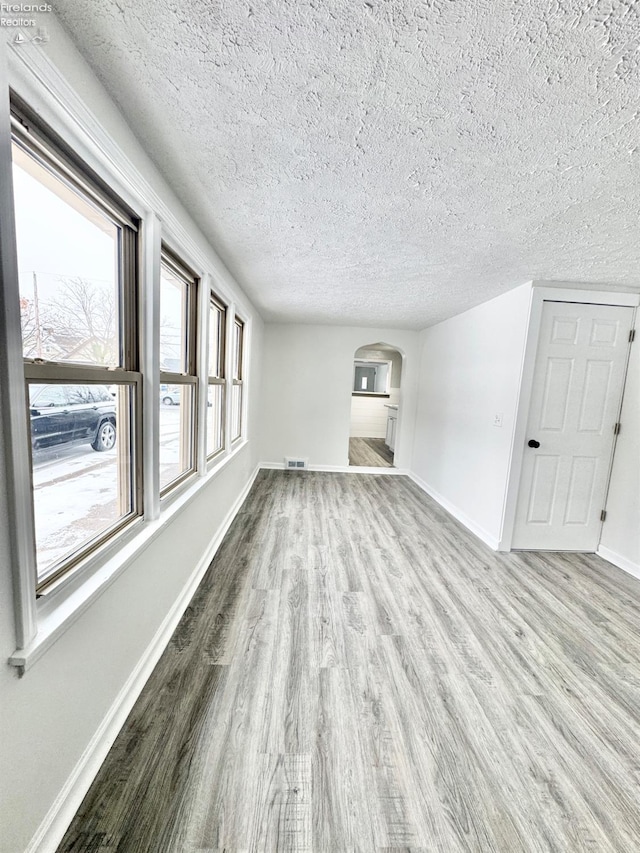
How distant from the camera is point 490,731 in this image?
1334mm

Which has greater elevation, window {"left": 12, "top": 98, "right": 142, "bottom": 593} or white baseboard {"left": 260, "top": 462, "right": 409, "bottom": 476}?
window {"left": 12, "top": 98, "right": 142, "bottom": 593}

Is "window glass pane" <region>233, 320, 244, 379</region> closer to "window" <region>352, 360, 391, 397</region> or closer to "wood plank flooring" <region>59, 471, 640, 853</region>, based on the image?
"wood plank flooring" <region>59, 471, 640, 853</region>

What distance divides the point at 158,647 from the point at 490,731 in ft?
4.97

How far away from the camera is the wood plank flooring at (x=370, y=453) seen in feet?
19.3

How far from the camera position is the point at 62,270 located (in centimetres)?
102

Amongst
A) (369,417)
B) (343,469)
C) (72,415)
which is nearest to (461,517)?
(343,469)

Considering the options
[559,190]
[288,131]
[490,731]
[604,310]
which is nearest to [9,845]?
[490,731]

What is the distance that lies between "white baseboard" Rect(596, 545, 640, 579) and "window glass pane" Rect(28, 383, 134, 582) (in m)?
3.71

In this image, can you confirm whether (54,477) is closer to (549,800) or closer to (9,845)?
(9,845)

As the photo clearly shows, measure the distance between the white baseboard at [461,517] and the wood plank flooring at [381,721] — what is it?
50 cm

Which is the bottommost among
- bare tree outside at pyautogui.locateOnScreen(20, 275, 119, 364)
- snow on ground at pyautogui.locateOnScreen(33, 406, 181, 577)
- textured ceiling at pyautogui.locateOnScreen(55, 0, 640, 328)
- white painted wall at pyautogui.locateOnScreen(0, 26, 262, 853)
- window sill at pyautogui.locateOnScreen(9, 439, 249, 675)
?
white painted wall at pyautogui.locateOnScreen(0, 26, 262, 853)

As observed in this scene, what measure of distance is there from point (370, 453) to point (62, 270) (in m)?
6.06

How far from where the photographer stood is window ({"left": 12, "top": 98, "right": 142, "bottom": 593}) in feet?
2.97

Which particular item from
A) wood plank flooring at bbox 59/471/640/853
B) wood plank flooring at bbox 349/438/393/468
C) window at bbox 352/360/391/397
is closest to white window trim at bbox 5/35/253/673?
wood plank flooring at bbox 59/471/640/853
